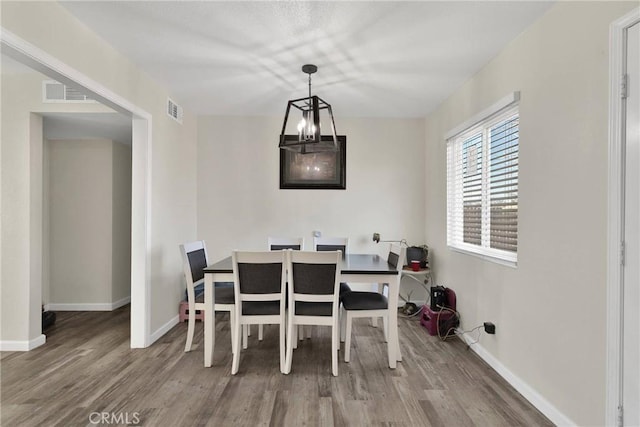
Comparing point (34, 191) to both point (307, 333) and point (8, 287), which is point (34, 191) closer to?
point (8, 287)

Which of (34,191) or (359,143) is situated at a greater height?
(359,143)

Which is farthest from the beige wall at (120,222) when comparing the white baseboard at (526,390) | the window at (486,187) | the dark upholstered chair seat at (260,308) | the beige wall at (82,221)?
the white baseboard at (526,390)

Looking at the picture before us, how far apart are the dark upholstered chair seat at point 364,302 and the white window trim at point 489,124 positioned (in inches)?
38.0

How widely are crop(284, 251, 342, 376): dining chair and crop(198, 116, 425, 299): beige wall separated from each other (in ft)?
6.17

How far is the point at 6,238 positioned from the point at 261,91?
9.02 ft

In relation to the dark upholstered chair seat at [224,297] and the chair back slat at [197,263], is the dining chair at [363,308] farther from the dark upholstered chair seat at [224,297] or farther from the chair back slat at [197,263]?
the chair back slat at [197,263]

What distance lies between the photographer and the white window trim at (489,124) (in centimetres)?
240

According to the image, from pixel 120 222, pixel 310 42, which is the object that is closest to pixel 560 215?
pixel 310 42

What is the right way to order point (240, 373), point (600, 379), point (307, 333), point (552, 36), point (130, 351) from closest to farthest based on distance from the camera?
point (600, 379)
point (552, 36)
point (240, 373)
point (130, 351)
point (307, 333)

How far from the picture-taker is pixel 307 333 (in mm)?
3328

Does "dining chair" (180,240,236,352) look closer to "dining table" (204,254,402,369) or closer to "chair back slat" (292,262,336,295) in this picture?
"dining table" (204,254,402,369)

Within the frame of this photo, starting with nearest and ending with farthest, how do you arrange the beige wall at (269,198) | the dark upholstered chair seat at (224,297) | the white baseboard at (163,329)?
the dark upholstered chair seat at (224,297), the white baseboard at (163,329), the beige wall at (269,198)

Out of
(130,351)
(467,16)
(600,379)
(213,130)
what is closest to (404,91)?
(467,16)

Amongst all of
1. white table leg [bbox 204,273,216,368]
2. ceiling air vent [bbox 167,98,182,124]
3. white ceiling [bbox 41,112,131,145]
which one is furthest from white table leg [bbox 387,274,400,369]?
white ceiling [bbox 41,112,131,145]
